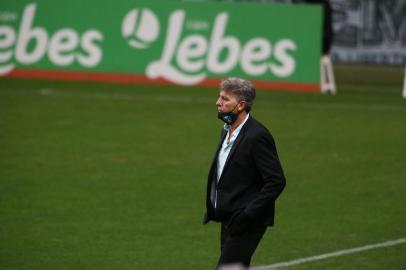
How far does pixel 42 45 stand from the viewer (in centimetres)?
2639

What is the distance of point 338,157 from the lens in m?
18.2

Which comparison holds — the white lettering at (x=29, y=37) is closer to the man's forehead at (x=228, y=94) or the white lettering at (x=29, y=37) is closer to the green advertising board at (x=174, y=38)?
the green advertising board at (x=174, y=38)

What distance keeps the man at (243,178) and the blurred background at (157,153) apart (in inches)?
125

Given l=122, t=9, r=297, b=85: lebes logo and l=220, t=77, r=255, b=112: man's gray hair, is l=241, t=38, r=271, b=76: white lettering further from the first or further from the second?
l=220, t=77, r=255, b=112: man's gray hair

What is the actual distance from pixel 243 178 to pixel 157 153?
1022 cm

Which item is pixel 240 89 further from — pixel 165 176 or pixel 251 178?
pixel 165 176

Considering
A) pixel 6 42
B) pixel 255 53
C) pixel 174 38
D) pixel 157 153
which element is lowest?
pixel 255 53

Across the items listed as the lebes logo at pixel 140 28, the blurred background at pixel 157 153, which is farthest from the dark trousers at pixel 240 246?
the lebes logo at pixel 140 28

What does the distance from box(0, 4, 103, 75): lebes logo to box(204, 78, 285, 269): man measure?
18293 millimetres

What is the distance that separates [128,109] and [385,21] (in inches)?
603

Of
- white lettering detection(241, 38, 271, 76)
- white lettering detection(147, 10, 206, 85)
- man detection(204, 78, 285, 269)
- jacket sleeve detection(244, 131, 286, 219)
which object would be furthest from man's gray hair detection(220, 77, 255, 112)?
white lettering detection(147, 10, 206, 85)

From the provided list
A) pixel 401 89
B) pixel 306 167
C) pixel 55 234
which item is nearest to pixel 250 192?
pixel 55 234

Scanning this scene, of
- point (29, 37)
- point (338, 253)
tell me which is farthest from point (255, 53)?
point (338, 253)

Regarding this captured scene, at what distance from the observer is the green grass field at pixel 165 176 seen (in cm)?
1219
